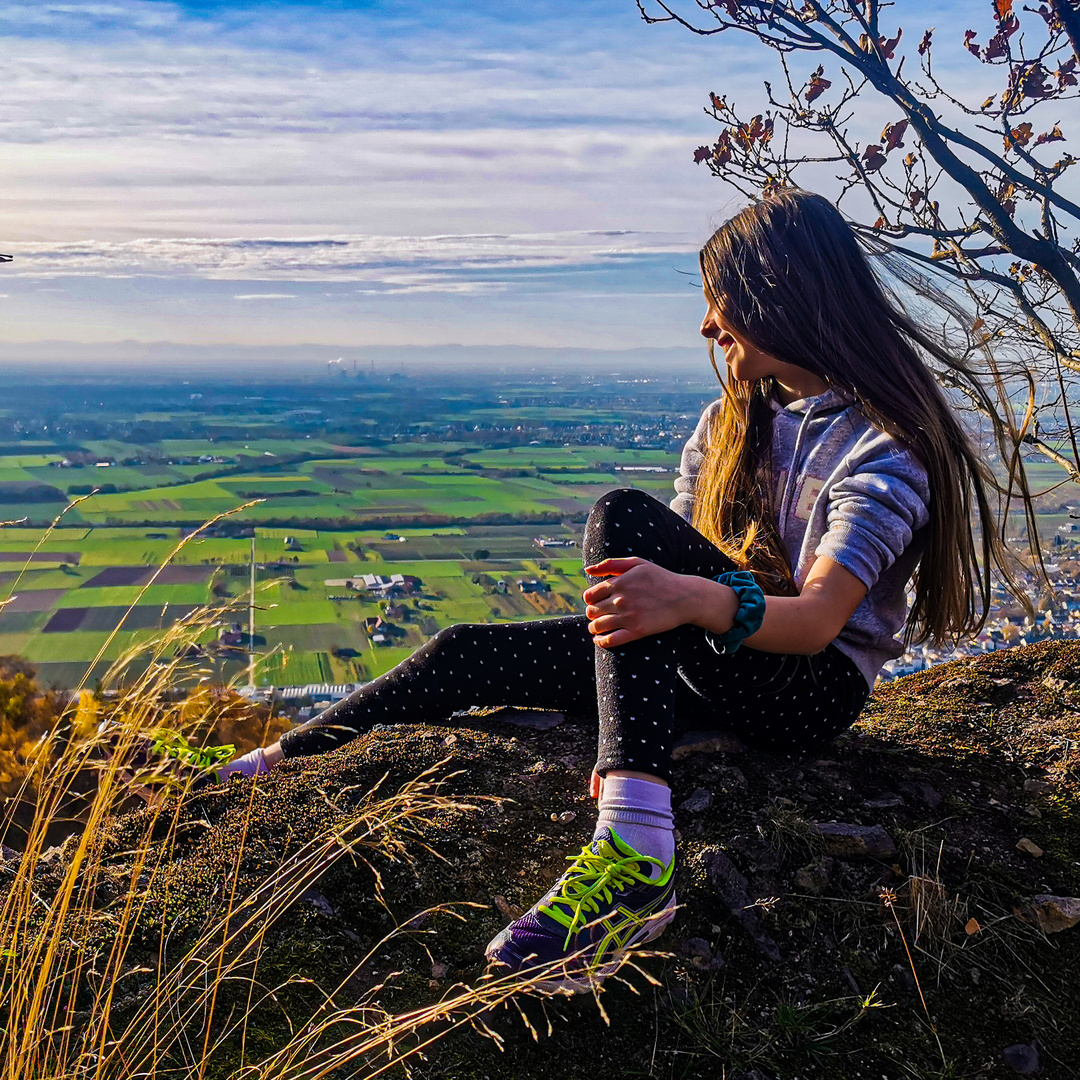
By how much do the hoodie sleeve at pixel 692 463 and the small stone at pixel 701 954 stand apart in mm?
1249

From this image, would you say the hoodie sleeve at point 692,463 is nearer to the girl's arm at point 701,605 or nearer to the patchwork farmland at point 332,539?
the girl's arm at point 701,605

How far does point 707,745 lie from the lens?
2326 millimetres

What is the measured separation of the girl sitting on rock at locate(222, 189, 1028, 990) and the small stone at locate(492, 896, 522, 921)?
21 centimetres

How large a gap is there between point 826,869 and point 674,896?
0.39 meters

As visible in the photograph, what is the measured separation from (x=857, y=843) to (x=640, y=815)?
1.93ft

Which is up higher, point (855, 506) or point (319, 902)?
point (855, 506)

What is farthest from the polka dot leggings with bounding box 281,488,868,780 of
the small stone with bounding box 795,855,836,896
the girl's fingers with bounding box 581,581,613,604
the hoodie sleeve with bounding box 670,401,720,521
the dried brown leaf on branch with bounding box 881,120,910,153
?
the dried brown leaf on branch with bounding box 881,120,910,153

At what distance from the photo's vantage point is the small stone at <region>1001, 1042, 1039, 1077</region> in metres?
1.51

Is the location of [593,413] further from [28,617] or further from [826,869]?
[826,869]

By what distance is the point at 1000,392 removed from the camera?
2.37 m

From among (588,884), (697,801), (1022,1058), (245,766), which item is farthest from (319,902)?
(1022,1058)

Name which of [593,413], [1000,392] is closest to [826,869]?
[1000,392]

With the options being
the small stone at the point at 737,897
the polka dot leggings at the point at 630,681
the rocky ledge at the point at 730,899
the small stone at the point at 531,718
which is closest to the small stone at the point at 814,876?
the rocky ledge at the point at 730,899

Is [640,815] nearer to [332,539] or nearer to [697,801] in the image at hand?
[697,801]
